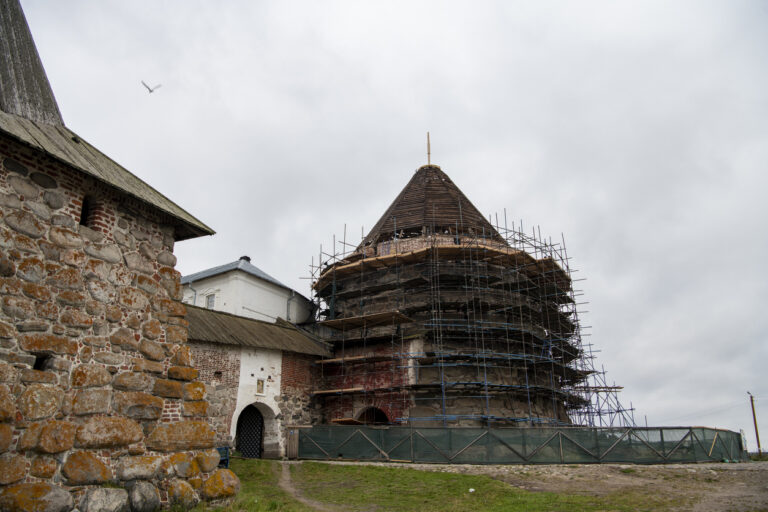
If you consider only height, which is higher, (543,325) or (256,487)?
(543,325)

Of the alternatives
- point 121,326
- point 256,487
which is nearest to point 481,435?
point 256,487

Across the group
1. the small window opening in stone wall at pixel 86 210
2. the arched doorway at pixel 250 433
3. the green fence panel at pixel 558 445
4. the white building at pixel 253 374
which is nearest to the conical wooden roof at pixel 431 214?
the white building at pixel 253 374

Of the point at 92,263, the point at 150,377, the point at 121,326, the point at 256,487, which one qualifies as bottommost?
the point at 256,487

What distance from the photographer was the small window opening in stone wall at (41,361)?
6.27 metres

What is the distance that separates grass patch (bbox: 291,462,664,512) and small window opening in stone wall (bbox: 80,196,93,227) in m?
7.09

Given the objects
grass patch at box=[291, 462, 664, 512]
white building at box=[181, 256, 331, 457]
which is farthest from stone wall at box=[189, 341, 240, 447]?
grass patch at box=[291, 462, 664, 512]

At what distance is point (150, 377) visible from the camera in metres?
7.45

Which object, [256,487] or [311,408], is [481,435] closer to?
[256,487]

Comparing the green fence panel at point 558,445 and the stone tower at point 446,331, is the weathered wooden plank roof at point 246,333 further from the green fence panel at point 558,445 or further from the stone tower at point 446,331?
the green fence panel at point 558,445

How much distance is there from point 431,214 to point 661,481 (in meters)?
15.8

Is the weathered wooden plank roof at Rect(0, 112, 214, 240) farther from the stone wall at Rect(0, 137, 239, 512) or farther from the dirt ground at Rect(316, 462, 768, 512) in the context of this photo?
the dirt ground at Rect(316, 462, 768, 512)

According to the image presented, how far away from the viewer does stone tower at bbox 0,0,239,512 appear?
6.05 meters

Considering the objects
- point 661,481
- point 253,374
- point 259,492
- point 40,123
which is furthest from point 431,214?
point 40,123

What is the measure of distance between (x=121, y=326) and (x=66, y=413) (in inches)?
49.3
